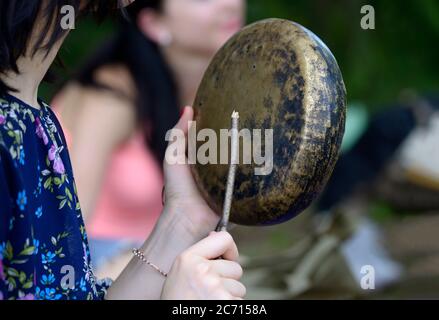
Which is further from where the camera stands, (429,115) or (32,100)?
(429,115)

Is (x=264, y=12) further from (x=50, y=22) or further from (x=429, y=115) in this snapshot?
(x=50, y=22)

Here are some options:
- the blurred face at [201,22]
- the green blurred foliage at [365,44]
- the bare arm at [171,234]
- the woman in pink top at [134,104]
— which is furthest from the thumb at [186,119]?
the green blurred foliage at [365,44]

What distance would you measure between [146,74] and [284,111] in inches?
64.4

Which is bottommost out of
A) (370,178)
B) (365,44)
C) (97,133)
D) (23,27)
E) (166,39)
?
(370,178)

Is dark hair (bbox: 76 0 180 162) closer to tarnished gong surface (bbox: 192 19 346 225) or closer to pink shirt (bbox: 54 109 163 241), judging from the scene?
pink shirt (bbox: 54 109 163 241)

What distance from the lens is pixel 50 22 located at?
3.55 feet

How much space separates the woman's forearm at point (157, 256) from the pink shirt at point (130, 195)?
1310 millimetres

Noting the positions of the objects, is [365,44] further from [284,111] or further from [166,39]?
[284,111]

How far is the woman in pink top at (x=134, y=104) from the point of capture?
2.65m

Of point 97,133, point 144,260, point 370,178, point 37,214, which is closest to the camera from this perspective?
point 37,214

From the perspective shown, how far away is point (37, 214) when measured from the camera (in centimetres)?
105

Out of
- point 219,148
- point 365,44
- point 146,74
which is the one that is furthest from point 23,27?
point 365,44

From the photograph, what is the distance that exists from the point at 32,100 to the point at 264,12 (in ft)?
10.7
